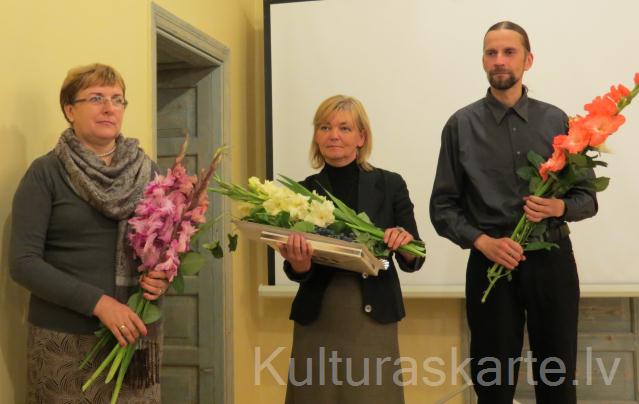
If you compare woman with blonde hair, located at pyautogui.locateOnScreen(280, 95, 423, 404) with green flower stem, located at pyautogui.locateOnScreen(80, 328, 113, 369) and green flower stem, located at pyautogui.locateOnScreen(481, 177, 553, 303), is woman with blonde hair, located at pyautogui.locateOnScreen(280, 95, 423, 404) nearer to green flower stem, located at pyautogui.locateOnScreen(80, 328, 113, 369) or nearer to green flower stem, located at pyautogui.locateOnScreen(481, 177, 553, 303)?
green flower stem, located at pyautogui.locateOnScreen(481, 177, 553, 303)

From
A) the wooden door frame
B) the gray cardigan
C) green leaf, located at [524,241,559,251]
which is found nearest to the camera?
the gray cardigan

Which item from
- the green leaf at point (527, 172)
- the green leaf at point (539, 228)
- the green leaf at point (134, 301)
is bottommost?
the green leaf at point (134, 301)

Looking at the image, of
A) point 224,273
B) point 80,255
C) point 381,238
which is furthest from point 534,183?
point 224,273

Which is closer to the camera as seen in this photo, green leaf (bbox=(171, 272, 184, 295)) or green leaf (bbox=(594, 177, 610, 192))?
green leaf (bbox=(171, 272, 184, 295))

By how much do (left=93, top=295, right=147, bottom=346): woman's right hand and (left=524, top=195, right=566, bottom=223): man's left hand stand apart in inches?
46.7

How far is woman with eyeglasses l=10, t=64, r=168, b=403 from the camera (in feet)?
5.60

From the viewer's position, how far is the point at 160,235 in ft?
5.70

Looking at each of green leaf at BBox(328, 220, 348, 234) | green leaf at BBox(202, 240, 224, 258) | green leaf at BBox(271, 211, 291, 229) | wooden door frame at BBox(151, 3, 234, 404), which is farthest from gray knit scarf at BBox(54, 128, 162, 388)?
wooden door frame at BBox(151, 3, 234, 404)

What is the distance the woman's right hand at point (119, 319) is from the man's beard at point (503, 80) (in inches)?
53.2

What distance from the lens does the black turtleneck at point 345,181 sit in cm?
216

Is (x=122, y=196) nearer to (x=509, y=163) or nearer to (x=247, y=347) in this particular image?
(x=509, y=163)

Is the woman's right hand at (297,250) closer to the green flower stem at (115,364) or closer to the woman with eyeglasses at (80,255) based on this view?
the woman with eyeglasses at (80,255)

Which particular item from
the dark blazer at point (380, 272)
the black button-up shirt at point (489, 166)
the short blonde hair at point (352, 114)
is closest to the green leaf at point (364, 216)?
the dark blazer at point (380, 272)

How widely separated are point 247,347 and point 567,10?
2577 mm
